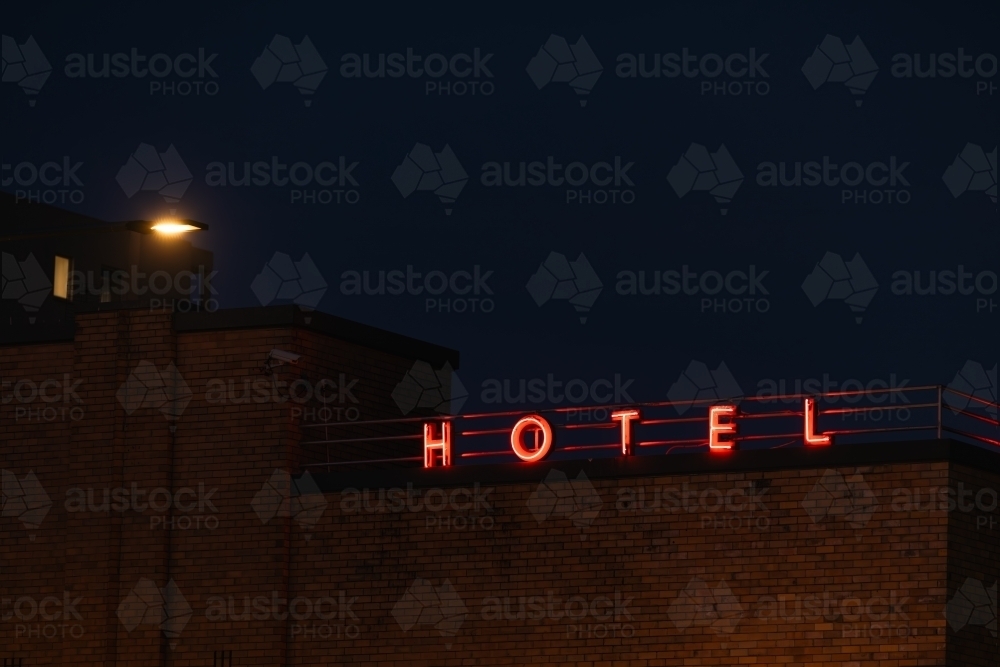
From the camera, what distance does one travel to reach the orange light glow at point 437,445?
70.4 feet

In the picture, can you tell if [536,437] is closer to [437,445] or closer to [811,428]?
[437,445]

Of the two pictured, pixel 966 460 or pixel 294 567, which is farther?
pixel 294 567

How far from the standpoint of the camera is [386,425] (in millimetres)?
23953

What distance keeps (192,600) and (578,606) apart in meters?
5.13

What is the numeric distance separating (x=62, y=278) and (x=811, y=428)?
38387mm

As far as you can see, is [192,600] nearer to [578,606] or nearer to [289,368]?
[289,368]

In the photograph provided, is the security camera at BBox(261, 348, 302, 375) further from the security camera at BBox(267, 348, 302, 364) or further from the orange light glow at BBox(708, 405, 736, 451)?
the orange light glow at BBox(708, 405, 736, 451)

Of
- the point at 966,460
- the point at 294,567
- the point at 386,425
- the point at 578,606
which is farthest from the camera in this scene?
the point at 386,425

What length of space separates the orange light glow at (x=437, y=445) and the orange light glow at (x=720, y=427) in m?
3.48

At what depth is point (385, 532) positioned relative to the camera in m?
21.3

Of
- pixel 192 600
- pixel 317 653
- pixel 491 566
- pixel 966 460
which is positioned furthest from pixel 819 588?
pixel 192 600

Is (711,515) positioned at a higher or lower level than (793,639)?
higher

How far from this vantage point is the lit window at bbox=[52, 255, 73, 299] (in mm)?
52875

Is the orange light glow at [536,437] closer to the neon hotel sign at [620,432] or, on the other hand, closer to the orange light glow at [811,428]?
the neon hotel sign at [620,432]
